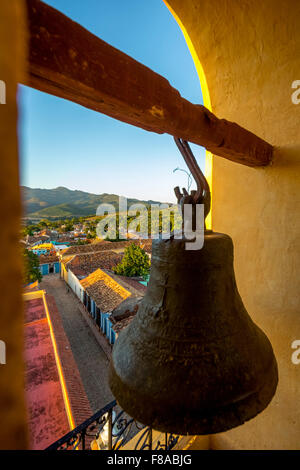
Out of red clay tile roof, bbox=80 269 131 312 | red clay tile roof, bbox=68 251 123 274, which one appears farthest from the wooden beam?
red clay tile roof, bbox=68 251 123 274

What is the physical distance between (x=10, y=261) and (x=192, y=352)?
0.62 meters

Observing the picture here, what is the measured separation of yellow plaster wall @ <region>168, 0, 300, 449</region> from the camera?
1138 mm

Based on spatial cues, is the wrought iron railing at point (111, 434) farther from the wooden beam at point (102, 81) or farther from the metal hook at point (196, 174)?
the wooden beam at point (102, 81)

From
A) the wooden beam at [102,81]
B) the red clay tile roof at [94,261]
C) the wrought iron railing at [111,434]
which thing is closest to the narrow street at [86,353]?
the red clay tile roof at [94,261]

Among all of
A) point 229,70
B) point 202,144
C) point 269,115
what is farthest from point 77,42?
point 229,70

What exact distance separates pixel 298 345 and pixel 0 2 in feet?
5.05

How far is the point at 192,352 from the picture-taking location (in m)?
0.66

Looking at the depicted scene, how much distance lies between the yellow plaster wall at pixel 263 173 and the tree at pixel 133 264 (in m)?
12.8

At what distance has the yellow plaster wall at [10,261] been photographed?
0.19m

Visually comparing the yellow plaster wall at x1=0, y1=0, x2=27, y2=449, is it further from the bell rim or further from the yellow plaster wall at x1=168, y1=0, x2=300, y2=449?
the yellow plaster wall at x1=168, y1=0, x2=300, y2=449

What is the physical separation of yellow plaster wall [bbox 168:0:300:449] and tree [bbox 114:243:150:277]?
1277 centimetres

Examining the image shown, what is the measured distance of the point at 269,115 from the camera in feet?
3.95

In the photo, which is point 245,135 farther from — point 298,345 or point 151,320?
point 298,345

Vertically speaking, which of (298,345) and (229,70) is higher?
(229,70)
